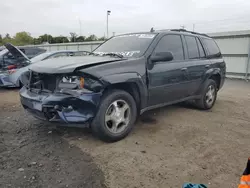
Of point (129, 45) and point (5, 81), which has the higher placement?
point (129, 45)

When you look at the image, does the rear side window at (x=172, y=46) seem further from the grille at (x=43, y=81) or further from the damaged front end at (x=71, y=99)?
the grille at (x=43, y=81)

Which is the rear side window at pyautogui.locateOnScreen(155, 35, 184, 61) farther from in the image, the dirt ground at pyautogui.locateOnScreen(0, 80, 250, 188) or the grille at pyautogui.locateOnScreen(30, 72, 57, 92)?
the grille at pyautogui.locateOnScreen(30, 72, 57, 92)

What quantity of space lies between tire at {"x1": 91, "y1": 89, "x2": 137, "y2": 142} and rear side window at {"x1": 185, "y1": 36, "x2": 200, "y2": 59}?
2073 millimetres

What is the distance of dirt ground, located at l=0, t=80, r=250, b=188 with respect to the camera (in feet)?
8.80

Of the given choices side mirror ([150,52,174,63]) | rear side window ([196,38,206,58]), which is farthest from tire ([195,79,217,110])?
side mirror ([150,52,174,63])

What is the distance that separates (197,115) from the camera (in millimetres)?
5281

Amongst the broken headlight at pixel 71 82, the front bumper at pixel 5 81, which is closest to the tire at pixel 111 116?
the broken headlight at pixel 71 82

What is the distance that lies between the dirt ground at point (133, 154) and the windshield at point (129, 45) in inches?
54.4

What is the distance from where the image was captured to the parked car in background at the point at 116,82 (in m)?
3.26

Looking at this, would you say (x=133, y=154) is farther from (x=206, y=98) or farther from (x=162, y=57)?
(x=206, y=98)

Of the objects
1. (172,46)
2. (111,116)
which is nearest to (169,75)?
(172,46)

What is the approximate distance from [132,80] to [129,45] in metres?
1.00

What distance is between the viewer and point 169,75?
4395 mm

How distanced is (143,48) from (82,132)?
1812 millimetres
